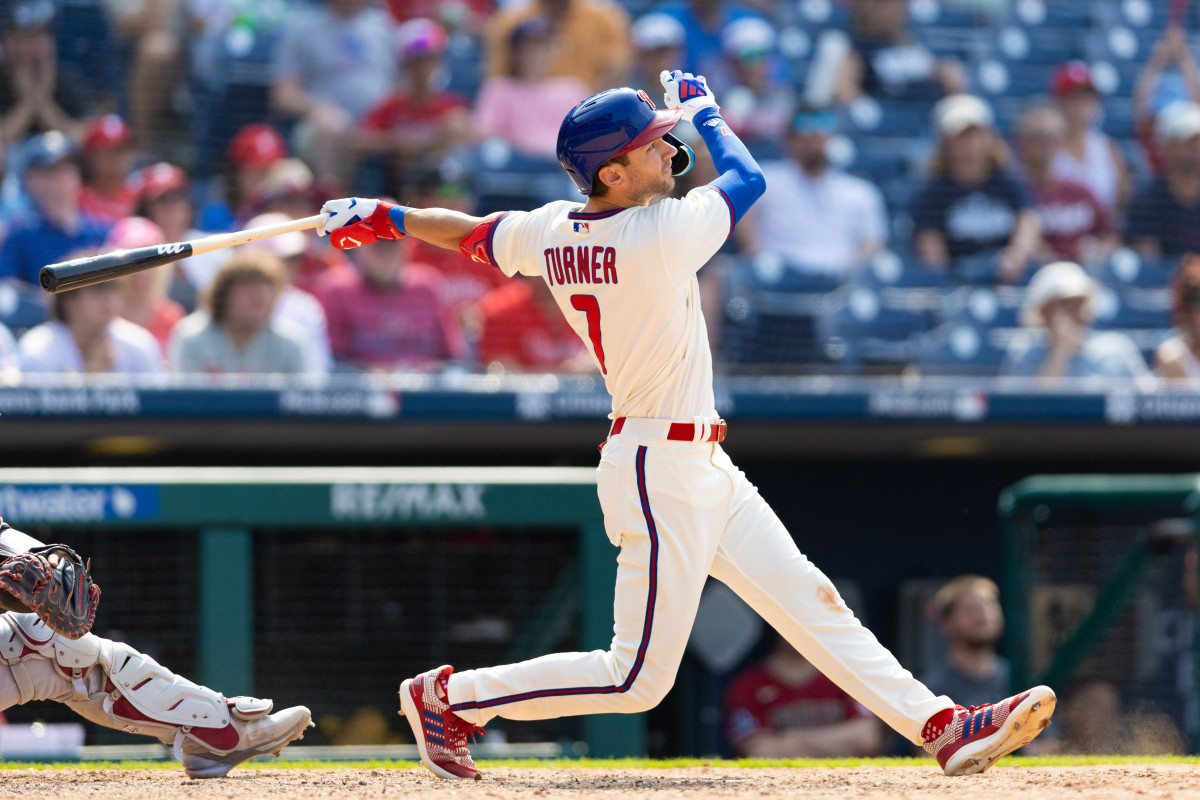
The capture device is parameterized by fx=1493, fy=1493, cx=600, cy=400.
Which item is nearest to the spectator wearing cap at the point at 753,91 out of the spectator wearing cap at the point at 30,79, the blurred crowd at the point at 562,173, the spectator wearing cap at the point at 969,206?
the blurred crowd at the point at 562,173

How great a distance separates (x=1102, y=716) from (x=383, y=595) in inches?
115

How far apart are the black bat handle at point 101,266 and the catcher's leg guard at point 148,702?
2.46 feet

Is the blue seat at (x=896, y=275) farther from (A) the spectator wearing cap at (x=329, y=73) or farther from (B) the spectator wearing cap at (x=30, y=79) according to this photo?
(B) the spectator wearing cap at (x=30, y=79)

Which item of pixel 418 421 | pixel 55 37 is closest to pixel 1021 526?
pixel 418 421

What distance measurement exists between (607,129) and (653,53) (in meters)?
5.08

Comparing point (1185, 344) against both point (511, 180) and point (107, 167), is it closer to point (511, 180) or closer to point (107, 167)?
point (511, 180)

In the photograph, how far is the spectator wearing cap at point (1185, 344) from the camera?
6.32m

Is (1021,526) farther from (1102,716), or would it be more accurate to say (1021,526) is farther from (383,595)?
(383,595)

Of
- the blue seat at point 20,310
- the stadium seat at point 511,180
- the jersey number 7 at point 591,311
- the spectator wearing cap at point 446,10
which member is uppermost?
the spectator wearing cap at point 446,10

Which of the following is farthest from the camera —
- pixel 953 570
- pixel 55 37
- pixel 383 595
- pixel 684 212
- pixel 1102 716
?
pixel 55 37

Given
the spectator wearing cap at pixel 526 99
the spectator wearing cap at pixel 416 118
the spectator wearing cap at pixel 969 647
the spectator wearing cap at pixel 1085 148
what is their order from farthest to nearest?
the spectator wearing cap at pixel 1085 148
the spectator wearing cap at pixel 526 99
the spectator wearing cap at pixel 416 118
the spectator wearing cap at pixel 969 647

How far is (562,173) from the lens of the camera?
7422 millimetres

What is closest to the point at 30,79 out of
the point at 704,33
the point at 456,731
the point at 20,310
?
the point at 20,310

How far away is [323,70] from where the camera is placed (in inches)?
304
